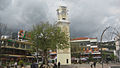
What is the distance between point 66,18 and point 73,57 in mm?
28154

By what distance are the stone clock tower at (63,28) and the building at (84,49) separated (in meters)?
18.9

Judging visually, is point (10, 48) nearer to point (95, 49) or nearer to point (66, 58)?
point (66, 58)

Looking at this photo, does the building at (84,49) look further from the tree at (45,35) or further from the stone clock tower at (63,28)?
the tree at (45,35)

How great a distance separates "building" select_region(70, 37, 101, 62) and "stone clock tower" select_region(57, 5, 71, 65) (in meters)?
18.9

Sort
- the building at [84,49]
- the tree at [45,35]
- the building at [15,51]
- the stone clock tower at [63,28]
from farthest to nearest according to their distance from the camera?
the building at [84,49] < the building at [15,51] < the stone clock tower at [63,28] < the tree at [45,35]

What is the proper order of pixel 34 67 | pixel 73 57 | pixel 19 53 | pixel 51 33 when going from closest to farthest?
pixel 34 67 < pixel 51 33 < pixel 19 53 < pixel 73 57

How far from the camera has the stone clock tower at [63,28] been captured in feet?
152

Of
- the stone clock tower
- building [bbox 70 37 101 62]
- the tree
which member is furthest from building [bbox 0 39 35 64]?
the tree

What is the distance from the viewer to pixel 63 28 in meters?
47.7

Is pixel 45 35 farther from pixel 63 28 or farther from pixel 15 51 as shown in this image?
pixel 15 51

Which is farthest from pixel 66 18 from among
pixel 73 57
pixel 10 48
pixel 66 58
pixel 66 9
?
pixel 73 57

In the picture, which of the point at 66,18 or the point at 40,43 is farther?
the point at 66,18

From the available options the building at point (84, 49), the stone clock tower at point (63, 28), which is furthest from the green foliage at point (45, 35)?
the building at point (84, 49)

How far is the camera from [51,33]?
1225 inches
